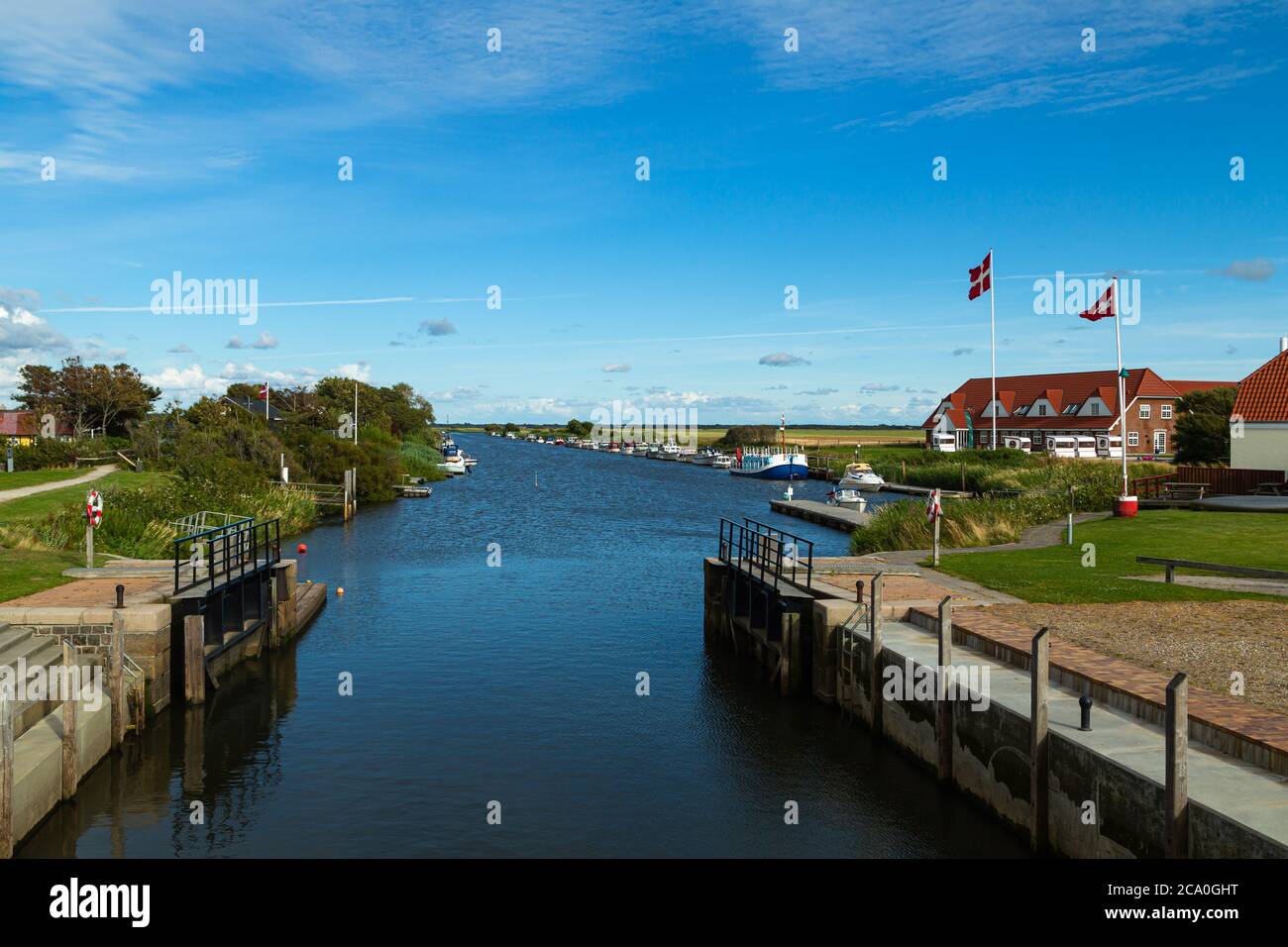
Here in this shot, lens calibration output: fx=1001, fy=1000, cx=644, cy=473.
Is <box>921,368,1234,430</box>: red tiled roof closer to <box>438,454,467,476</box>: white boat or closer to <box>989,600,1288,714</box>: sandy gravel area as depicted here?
<box>438,454,467,476</box>: white boat

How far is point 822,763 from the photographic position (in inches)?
696

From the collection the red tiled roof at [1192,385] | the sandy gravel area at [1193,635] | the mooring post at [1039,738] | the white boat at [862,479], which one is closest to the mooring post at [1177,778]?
the mooring post at [1039,738]

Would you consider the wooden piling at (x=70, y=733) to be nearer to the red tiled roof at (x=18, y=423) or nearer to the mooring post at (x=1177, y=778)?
the mooring post at (x=1177, y=778)

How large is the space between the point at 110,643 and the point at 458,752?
6.52 meters

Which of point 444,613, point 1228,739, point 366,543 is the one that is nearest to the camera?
point 1228,739

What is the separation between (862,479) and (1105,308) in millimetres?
47039

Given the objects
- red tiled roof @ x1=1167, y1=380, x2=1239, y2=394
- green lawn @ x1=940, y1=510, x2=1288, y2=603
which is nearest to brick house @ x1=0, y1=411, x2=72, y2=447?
green lawn @ x1=940, y1=510, x2=1288, y2=603

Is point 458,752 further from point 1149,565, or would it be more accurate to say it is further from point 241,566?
point 1149,565

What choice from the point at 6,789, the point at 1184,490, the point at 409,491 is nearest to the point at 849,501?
the point at 1184,490

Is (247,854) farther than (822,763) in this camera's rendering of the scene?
No

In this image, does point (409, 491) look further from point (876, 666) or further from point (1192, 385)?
point (1192, 385)

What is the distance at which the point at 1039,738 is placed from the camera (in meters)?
12.6

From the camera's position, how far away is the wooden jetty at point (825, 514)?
188 ft
